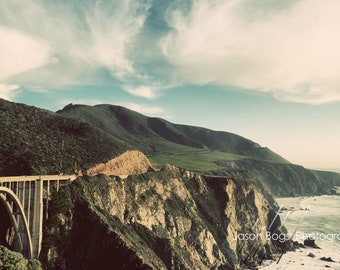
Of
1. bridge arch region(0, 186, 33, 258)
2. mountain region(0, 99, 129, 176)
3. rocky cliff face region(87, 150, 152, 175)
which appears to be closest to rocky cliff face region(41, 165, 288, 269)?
bridge arch region(0, 186, 33, 258)

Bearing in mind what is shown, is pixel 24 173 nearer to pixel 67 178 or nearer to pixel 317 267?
pixel 67 178

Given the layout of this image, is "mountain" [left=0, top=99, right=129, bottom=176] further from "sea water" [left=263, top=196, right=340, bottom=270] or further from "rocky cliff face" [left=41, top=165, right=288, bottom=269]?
"sea water" [left=263, top=196, right=340, bottom=270]

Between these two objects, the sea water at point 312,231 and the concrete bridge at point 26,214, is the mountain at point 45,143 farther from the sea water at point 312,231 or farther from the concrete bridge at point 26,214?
the sea water at point 312,231

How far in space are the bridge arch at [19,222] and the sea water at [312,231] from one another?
58.0 meters

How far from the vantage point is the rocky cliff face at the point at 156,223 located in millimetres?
52531

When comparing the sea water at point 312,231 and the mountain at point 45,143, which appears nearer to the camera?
the mountain at point 45,143

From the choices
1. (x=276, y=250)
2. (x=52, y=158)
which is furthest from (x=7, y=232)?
(x=276, y=250)

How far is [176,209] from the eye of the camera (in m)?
84.9

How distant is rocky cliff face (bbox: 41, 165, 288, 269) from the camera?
52.5 m

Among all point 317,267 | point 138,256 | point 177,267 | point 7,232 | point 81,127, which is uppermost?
point 81,127

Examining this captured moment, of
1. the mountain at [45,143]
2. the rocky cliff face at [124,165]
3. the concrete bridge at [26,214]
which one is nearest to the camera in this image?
the concrete bridge at [26,214]

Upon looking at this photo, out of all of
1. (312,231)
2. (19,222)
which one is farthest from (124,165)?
(312,231)

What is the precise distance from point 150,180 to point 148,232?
1755 centimetres

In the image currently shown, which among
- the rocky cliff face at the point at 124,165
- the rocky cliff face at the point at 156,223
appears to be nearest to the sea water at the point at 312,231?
the rocky cliff face at the point at 156,223
